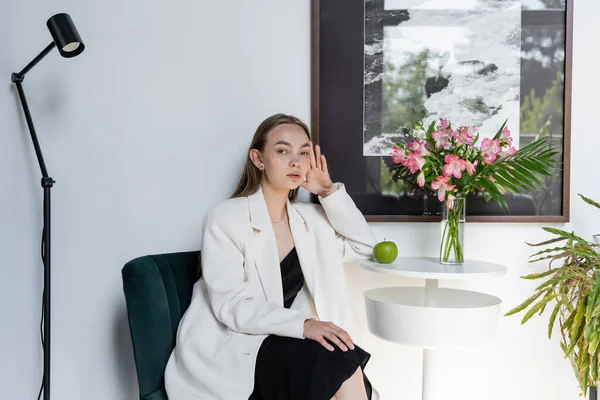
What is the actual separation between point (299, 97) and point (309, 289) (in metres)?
0.76

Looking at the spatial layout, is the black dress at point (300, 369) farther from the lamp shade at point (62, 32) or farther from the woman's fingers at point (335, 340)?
the lamp shade at point (62, 32)

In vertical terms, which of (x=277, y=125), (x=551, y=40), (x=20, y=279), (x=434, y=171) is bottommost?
(x=20, y=279)

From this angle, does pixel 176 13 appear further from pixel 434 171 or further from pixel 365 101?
pixel 434 171

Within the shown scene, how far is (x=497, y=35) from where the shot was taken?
220 centimetres

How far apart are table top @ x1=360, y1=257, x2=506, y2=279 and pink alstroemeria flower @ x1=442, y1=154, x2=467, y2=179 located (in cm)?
31

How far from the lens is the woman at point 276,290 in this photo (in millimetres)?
1587

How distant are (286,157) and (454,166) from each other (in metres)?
0.57

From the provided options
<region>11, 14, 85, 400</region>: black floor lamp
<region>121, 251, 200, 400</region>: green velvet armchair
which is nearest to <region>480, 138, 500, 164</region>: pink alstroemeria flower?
<region>121, 251, 200, 400</region>: green velvet armchair

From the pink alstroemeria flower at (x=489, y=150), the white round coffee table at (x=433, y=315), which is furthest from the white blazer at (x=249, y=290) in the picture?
the pink alstroemeria flower at (x=489, y=150)

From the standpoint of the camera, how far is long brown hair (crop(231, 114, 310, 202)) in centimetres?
200

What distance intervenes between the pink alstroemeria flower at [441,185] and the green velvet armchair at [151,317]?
3.07 ft

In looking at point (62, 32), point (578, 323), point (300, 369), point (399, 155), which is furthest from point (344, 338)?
point (62, 32)

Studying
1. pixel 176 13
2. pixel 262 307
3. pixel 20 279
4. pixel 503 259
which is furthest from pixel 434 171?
pixel 20 279

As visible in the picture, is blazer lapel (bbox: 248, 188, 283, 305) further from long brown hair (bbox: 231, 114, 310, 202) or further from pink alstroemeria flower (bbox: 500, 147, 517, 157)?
pink alstroemeria flower (bbox: 500, 147, 517, 157)
